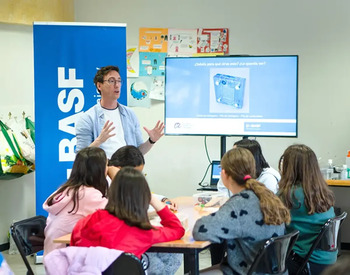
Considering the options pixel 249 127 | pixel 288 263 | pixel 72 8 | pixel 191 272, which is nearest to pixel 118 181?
pixel 191 272

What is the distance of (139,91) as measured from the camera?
6391 mm

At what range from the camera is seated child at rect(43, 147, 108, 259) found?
3.28 m

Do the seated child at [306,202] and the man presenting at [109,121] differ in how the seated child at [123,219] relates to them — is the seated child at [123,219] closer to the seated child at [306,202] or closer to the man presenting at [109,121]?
the seated child at [306,202]

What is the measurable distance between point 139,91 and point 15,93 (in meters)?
1.24

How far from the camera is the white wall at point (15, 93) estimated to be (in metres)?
6.03

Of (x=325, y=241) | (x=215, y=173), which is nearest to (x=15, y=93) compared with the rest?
(x=215, y=173)

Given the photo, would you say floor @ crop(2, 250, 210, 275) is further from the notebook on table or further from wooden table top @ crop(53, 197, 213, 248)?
wooden table top @ crop(53, 197, 213, 248)

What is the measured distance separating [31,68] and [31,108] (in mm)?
406

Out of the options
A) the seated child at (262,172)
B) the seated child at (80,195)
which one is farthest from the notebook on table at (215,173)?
the seated child at (80,195)

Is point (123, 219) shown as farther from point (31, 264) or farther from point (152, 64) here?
point (152, 64)

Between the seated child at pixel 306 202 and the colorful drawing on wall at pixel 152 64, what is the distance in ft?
9.88

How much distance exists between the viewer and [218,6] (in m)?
6.25

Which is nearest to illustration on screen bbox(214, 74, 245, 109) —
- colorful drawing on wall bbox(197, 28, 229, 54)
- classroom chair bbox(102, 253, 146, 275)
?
colorful drawing on wall bbox(197, 28, 229, 54)

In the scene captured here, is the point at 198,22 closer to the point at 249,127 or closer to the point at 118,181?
the point at 249,127
